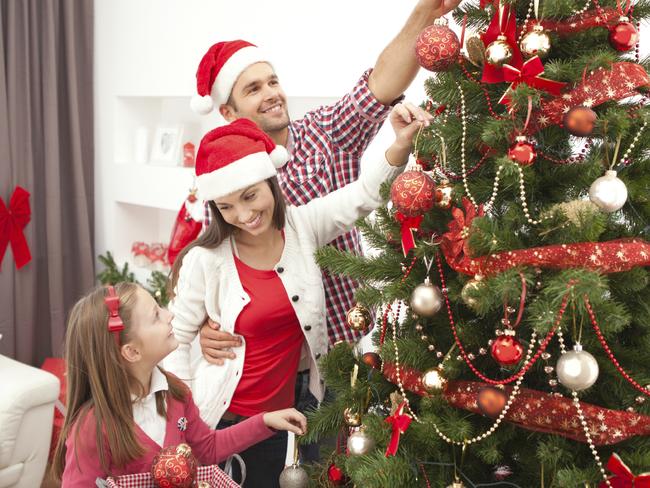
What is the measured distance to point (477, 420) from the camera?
4.29ft

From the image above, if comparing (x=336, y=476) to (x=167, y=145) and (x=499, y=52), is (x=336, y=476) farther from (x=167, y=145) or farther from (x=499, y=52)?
(x=167, y=145)

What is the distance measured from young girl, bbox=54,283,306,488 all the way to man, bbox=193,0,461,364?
17cm

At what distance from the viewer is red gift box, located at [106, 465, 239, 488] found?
1439 mm

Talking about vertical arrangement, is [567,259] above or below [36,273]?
above

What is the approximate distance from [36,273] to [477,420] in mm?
3481

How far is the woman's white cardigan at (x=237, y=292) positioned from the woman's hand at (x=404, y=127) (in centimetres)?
16

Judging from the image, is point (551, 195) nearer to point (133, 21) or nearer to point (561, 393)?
point (561, 393)

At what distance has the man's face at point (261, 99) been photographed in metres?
2.01

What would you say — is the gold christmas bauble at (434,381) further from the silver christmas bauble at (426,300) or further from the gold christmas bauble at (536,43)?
the gold christmas bauble at (536,43)

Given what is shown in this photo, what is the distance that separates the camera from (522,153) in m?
1.10

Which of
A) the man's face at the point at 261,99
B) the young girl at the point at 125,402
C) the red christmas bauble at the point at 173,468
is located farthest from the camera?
the man's face at the point at 261,99

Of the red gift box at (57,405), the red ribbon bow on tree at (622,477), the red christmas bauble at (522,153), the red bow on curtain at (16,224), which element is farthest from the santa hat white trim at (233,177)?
the red bow on curtain at (16,224)

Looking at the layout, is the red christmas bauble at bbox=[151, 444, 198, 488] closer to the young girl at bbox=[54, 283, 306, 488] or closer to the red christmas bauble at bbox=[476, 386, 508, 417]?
the young girl at bbox=[54, 283, 306, 488]

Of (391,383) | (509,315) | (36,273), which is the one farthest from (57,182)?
(509,315)
